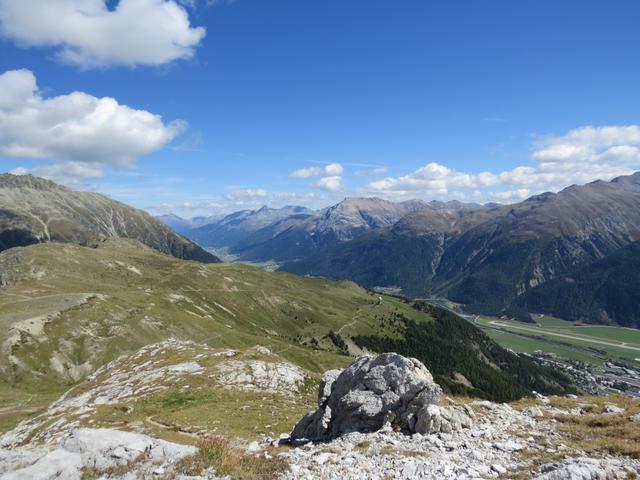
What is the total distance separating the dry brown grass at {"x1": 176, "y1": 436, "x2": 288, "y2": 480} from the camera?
1928cm

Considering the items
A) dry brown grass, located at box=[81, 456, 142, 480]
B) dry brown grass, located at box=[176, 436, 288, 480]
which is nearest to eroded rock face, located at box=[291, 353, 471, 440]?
dry brown grass, located at box=[176, 436, 288, 480]

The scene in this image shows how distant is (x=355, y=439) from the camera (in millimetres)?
28828

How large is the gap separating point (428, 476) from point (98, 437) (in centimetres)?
1721

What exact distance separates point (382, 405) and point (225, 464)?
51.7 ft

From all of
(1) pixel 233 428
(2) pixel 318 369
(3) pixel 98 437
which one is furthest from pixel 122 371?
(2) pixel 318 369

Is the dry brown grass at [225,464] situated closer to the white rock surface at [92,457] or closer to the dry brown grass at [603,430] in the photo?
the white rock surface at [92,457]

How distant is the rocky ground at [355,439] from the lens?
2020cm

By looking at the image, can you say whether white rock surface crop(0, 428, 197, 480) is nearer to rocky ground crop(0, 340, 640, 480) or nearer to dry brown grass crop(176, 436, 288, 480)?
rocky ground crop(0, 340, 640, 480)

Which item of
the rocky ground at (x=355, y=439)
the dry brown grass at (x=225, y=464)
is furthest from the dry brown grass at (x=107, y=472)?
the dry brown grass at (x=225, y=464)

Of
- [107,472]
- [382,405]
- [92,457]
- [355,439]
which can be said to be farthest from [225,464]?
[382,405]

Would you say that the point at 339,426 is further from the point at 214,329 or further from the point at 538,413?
the point at 214,329

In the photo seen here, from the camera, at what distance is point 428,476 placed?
20.8m

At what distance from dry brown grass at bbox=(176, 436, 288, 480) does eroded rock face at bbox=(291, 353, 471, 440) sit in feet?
37.2

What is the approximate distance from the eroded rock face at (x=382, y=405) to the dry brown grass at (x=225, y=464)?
37.2ft
